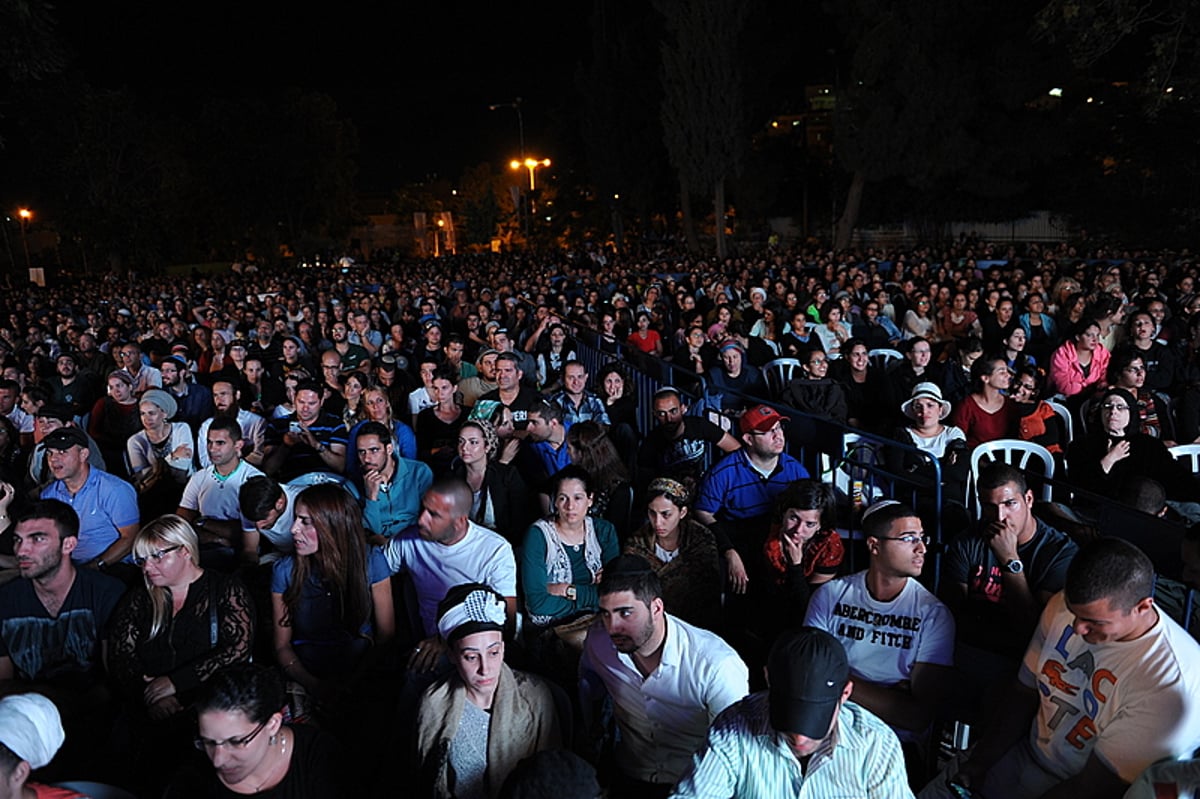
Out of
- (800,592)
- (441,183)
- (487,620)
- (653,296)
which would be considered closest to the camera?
(487,620)

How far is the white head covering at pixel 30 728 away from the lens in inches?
94.3

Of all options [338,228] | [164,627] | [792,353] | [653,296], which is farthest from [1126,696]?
[338,228]

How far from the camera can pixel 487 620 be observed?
2840 mm

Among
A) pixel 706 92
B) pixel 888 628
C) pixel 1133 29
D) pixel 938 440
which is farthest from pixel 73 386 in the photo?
pixel 706 92

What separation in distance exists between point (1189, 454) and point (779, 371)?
4.26 m

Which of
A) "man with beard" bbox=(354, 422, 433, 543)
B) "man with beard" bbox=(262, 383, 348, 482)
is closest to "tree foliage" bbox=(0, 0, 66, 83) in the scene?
"man with beard" bbox=(262, 383, 348, 482)

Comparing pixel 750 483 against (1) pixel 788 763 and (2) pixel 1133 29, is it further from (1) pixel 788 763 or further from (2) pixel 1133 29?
(2) pixel 1133 29

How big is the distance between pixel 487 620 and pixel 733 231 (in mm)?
48722

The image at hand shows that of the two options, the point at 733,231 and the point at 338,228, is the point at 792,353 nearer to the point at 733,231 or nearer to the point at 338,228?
the point at 733,231

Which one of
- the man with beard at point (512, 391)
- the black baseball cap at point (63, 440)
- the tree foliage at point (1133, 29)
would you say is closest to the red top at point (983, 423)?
the man with beard at point (512, 391)

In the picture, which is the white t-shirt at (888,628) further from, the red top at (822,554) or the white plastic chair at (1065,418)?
the white plastic chair at (1065,418)

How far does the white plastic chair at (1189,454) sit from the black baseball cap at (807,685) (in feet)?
14.5

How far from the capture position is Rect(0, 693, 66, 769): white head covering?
2.39 m

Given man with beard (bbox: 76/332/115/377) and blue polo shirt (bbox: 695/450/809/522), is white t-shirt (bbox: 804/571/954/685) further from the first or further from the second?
man with beard (bbox: 76/332/115/377)
